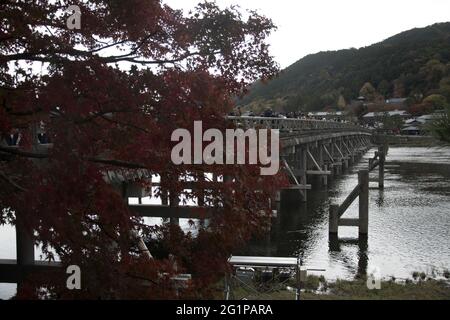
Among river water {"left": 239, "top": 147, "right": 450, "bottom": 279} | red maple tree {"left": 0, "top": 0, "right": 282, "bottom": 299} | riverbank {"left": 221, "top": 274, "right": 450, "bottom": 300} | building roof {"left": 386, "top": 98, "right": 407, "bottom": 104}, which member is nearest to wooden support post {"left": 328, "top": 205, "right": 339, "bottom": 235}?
river water {"left": 239, "top": 147, "right": 450, "bottom": 279}

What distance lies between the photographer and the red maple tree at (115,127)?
13.5 ft

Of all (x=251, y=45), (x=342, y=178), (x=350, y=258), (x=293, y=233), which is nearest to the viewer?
(x=251, y=45)

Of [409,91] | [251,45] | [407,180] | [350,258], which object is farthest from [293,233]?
[409,91]

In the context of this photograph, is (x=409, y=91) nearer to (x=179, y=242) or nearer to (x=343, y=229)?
(x=343, y=229)

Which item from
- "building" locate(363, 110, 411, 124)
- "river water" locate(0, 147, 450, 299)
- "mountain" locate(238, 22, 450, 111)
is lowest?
"river water" locate(0, 147, 450, 299)

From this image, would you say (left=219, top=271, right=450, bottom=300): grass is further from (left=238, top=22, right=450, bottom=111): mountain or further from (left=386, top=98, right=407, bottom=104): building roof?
(left=386, top=98, right=407, bottom=104): building roof

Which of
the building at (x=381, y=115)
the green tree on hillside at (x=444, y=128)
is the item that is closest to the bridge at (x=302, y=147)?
the green tree on hillside at (x=444, y=128)

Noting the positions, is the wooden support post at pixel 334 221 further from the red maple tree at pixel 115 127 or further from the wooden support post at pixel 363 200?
the red maple tree at pixel 115 127

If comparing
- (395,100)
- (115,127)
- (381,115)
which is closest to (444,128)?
(115,127)

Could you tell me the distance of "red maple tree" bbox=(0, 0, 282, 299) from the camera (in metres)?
4.11

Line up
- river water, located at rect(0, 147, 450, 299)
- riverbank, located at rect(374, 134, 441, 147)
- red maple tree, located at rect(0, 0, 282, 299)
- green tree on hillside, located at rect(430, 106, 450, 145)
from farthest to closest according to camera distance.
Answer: riverbank, located at rect(374, 134, 441, 147)
green tree on hillside, located at rect(430, 106, 450, 145)
river water, located at rect(0, 147, 450, 299)
red maple tree, located at rect(0, 0, 282, 299)
